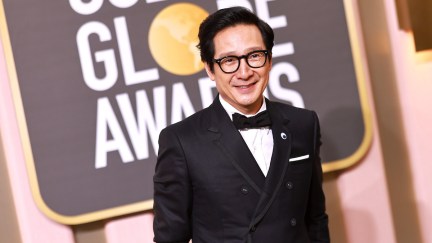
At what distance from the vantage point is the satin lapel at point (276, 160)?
128 centimetres

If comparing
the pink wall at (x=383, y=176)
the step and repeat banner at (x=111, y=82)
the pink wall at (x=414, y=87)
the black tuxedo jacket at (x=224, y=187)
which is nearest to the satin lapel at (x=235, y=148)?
the black tuxedo jacket at (x=224, y=187)

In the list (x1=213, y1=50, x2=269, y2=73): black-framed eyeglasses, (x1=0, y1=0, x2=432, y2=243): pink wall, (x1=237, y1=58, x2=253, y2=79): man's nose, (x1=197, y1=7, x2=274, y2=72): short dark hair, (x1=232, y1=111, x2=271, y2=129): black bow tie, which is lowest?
(x1=0, y1=0, x2=432, y2=243): pink wall

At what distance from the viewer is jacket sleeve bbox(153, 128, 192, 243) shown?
130 centimetres

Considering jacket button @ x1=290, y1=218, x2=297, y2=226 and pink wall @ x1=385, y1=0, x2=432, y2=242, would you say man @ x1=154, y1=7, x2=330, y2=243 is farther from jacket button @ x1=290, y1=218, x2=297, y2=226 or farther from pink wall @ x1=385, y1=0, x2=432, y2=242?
pink wall @ x1=385, y1=0, x2=432, y2=242

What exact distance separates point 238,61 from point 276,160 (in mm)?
216

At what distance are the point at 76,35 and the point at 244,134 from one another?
771mm

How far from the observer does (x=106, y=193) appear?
193cm

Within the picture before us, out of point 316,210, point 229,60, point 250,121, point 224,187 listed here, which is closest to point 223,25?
point 229,60

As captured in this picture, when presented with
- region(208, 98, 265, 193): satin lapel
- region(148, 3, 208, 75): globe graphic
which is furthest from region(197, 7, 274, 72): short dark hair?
region(148, 3, 208, 75): globe graphic

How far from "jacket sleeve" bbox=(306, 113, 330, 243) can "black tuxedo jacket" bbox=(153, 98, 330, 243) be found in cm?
7

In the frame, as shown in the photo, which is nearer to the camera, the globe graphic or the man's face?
→ the man's face

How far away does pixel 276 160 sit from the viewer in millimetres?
1306

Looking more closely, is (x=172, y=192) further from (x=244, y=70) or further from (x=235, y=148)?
(x=244, y=70)

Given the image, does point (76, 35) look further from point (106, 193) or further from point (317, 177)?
point (317, 177)
